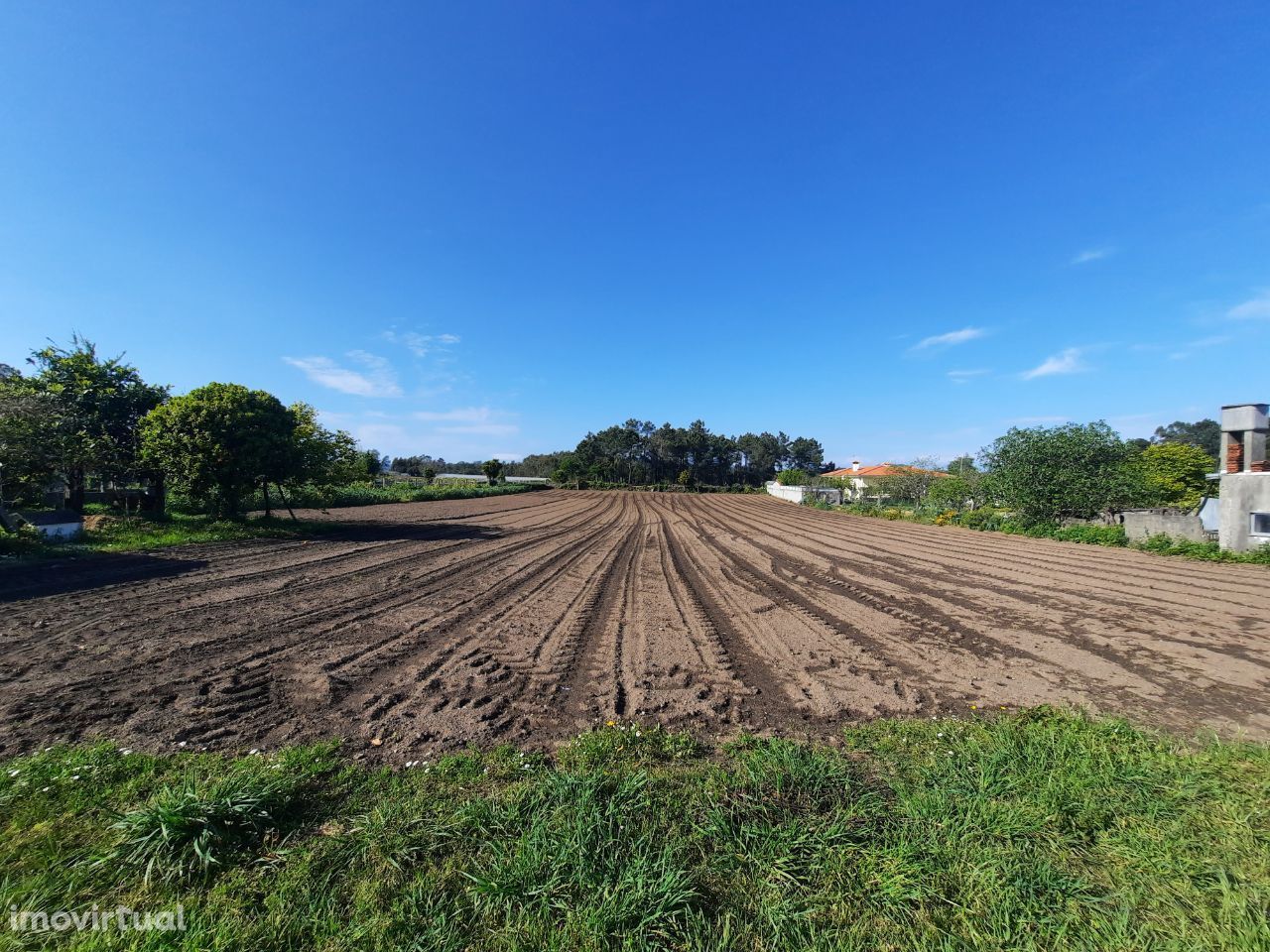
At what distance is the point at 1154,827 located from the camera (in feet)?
9.25

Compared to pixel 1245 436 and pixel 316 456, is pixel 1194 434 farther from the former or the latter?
pixel 316 456

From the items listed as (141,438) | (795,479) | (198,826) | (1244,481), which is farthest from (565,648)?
(795,479)

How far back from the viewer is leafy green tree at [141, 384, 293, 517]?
14266mm

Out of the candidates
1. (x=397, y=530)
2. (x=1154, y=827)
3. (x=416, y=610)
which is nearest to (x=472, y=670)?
(x=416, y=610)

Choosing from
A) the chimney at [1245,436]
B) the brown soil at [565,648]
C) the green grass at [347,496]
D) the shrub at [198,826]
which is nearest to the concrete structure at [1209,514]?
the chimney at [1245,436]

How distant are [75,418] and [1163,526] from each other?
122 ft

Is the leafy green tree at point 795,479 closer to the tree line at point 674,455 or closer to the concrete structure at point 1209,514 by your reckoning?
the tree line at point 674,455

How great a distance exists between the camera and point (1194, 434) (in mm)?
84000

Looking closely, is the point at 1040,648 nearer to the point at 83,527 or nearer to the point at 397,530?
the point at 397,530

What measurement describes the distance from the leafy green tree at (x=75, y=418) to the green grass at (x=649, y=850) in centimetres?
1532

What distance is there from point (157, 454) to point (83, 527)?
264cm

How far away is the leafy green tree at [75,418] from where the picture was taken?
40.1 ft

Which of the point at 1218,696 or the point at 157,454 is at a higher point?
the point at 157,454

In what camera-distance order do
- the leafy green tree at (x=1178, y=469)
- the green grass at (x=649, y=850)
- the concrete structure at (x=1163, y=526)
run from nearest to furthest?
1. the green grass at (x=649, y=850)
2. the concrete structure at (x=1163, y=526)
3. the leafy green tree at (x=1178, y=469)
